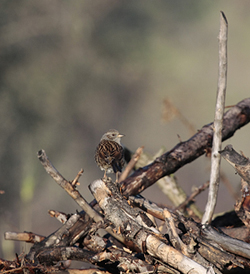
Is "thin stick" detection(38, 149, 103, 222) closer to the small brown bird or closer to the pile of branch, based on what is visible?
the pile of branch

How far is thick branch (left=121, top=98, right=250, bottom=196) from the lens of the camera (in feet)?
18.7

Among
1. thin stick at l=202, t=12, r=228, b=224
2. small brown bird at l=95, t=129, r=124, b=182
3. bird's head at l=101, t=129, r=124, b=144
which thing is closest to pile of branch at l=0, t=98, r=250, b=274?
thin stick at l=202, t=12, r=228, b=224

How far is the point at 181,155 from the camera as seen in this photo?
619 centimetres

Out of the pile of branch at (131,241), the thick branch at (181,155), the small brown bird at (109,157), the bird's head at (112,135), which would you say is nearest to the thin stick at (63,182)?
the pile of branch at (131,241)

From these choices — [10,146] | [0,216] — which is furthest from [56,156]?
[0,216]

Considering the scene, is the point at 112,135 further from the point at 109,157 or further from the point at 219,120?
the point at 219,120

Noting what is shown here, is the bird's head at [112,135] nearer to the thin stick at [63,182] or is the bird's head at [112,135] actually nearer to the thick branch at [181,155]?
the thick branch at [181,155]

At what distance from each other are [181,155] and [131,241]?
8.14 ft

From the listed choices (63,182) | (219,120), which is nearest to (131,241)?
(63,182)

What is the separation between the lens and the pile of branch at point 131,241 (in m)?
3.56

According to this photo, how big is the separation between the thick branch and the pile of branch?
39.8 inches

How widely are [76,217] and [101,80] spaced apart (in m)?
13.6

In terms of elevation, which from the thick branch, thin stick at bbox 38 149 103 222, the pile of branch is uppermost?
the thick branch

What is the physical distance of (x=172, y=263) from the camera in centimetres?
335
